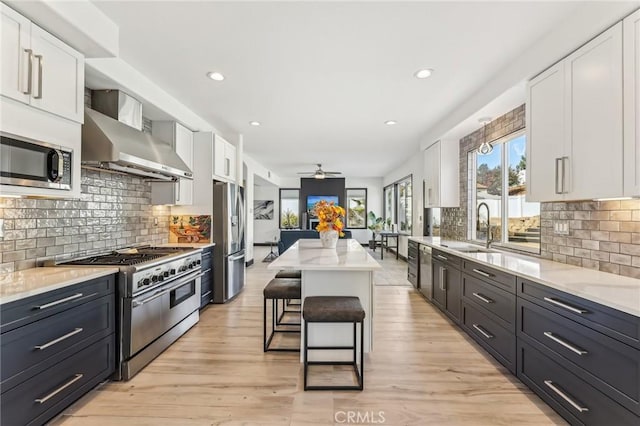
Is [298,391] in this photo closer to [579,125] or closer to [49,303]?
[49,303]

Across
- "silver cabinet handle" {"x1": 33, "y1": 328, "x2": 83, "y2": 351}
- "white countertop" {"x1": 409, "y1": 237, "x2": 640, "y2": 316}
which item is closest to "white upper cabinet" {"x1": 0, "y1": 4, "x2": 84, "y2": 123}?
"silver cabinet handle" {"x1": 33, "y1": 328, "x2": 83, "y2": 351}

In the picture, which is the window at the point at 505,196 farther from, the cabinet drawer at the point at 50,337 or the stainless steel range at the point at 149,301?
the cabinet drawer at the point at 50,337

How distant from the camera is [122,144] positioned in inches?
97.2

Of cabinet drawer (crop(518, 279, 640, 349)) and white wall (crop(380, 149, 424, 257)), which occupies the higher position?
white wall (crop(380, 149, 424, 257))

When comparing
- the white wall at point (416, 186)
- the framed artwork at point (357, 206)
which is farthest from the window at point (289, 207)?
the white wall at point (416, 186)

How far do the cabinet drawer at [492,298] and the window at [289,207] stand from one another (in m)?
8.73

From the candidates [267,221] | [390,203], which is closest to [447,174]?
[390,203]

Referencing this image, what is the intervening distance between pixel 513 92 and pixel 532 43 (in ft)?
1.73

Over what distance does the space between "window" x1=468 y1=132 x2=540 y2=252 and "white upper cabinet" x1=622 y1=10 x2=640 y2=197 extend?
1.42 metres

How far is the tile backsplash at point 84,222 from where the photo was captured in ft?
6.89

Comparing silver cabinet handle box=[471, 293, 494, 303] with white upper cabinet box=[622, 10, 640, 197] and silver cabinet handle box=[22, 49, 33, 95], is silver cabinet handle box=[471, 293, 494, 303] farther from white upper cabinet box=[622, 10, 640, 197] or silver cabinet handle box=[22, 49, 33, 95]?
silver cabinet handle box=[22, 49, 33, 95]

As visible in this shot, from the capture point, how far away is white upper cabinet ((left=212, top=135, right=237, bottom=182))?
13.9 ft

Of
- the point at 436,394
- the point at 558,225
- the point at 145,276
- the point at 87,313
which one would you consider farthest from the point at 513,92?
the point at 87,313

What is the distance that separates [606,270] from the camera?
216 centimetres
